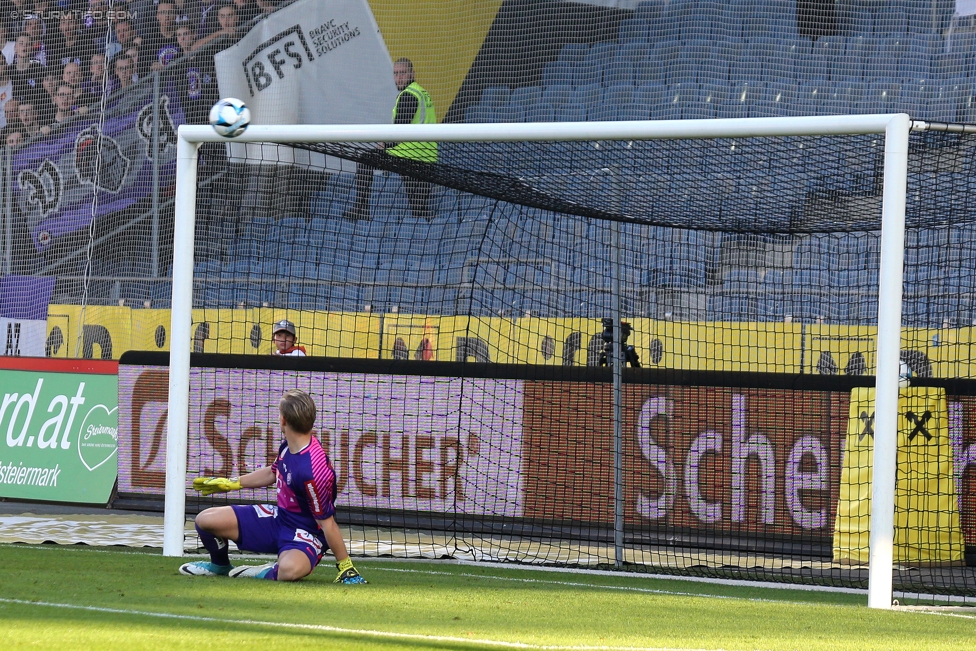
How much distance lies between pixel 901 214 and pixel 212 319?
7783 mm

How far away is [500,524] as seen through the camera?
9.62 m

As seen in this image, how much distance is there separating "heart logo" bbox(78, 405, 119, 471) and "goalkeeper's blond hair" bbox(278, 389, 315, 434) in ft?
18.5

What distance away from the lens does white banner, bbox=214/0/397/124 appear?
17172 mm

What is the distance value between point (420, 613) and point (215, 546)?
147 cm

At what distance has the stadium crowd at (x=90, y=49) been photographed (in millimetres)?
16797

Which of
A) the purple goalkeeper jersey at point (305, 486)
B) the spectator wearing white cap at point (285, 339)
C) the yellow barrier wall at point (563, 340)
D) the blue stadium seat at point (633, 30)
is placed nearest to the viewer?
the purple goalkeeper jersey at point (305, 486)

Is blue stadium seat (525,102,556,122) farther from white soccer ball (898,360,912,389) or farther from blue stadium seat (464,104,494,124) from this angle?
white soccer ball (898,360,912,389)

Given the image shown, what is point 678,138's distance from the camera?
7.26 m

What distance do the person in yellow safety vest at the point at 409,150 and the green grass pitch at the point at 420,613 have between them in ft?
10.5

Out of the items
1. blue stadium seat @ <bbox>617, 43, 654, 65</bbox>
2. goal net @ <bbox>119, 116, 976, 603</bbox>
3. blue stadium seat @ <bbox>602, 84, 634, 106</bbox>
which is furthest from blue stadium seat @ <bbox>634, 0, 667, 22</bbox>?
goal net @ <bbox>119, 116, 976, 603</bbox>

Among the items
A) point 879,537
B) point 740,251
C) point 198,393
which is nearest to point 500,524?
point 198,393

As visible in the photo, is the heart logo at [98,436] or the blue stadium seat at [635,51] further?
the blue stadium seat at [635,51]

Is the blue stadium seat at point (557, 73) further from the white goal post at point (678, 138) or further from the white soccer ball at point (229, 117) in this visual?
the white soccer ball at point (229, 117)

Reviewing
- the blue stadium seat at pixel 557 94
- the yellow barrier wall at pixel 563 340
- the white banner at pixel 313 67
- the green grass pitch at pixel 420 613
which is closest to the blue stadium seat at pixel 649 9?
the blue stadium seat at pixel 557 94
